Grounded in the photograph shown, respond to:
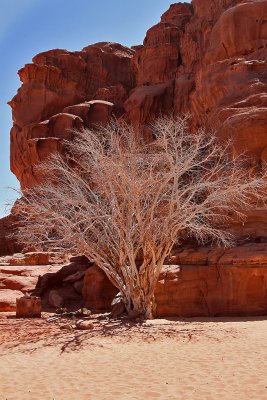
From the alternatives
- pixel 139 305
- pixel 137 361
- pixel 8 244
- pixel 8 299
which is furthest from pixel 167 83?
pixel 137 361

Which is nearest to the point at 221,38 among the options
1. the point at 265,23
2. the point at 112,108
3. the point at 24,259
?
the point at 265,23

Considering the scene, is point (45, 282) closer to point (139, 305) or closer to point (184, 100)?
point (139, 305)

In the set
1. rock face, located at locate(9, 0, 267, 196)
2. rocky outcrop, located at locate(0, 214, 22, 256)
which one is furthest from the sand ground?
rocky outcrop, located at locate(0, 214, 22, 256)

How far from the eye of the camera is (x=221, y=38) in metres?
26.8

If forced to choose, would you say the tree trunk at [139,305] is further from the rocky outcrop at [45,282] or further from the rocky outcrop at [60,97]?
the rocky outcrop at [60,97]

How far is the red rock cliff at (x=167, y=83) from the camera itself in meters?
21.7

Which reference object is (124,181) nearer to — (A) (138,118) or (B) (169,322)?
(B) (169,322)

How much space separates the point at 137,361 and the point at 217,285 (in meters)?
7.84

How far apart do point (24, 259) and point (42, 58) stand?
23450 mm

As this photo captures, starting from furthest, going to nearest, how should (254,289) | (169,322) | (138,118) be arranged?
(138,118) → (254,289) → (169,322)

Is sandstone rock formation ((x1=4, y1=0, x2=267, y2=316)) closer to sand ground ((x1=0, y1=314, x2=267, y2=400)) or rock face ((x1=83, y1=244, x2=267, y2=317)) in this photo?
rock face ((x1=83, y1=244, x2=267, y2=317))

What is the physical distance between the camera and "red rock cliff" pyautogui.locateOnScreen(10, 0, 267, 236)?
2169 centimetres

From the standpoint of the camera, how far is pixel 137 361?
9.51 m

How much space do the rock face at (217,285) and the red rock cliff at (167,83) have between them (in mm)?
2556
